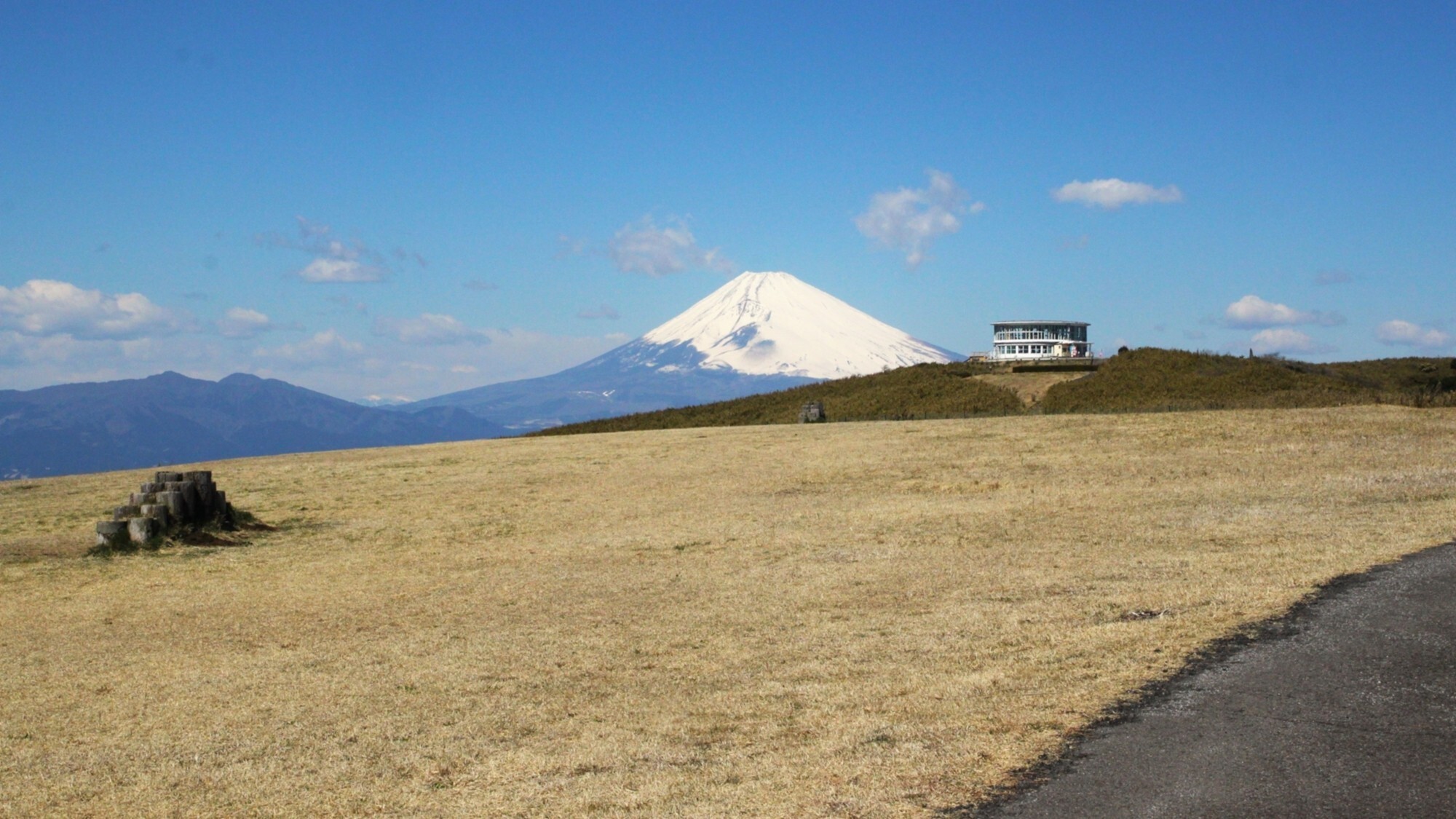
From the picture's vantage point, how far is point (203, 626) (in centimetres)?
1722

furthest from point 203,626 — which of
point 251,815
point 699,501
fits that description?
point 699,501

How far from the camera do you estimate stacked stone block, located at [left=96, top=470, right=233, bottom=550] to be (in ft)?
82.0

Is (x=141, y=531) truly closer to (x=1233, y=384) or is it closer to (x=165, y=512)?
(x=165, y=512)

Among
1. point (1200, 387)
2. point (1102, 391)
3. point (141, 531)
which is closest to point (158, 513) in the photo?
point (141, 531)

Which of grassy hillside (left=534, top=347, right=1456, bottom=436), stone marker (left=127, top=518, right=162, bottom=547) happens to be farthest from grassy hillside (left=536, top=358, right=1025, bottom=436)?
stone marker (left=127, top=518, right=162, bottom=547)

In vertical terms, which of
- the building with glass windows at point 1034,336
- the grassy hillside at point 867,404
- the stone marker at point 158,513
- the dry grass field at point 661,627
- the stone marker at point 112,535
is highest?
the building with glass windows at point 1034,336

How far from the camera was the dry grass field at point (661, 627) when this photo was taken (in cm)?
941

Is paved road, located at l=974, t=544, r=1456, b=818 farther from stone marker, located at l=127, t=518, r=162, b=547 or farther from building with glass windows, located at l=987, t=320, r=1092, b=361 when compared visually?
building with glass windows, located at l=987, t=320, r=1092, b=361

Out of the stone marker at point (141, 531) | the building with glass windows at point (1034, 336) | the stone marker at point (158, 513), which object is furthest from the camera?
the building with glass windows at point (1034, 336)

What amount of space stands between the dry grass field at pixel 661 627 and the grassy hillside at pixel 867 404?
85.0ft

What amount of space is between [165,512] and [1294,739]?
24724 mm

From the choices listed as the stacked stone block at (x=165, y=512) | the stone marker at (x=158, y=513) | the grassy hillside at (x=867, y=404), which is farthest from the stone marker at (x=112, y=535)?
the grassy hillside at (x=867, y=404)

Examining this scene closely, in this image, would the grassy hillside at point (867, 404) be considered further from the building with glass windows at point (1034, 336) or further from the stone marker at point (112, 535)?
the building with glass windows at point (1034, 336)

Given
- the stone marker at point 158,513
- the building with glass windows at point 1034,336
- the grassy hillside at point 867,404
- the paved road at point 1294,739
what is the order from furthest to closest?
the building with glass windows at point 1034,336, the grassy hillside at point 867,404, the stone marker at point 158,513, the paved road at point 1294,739
